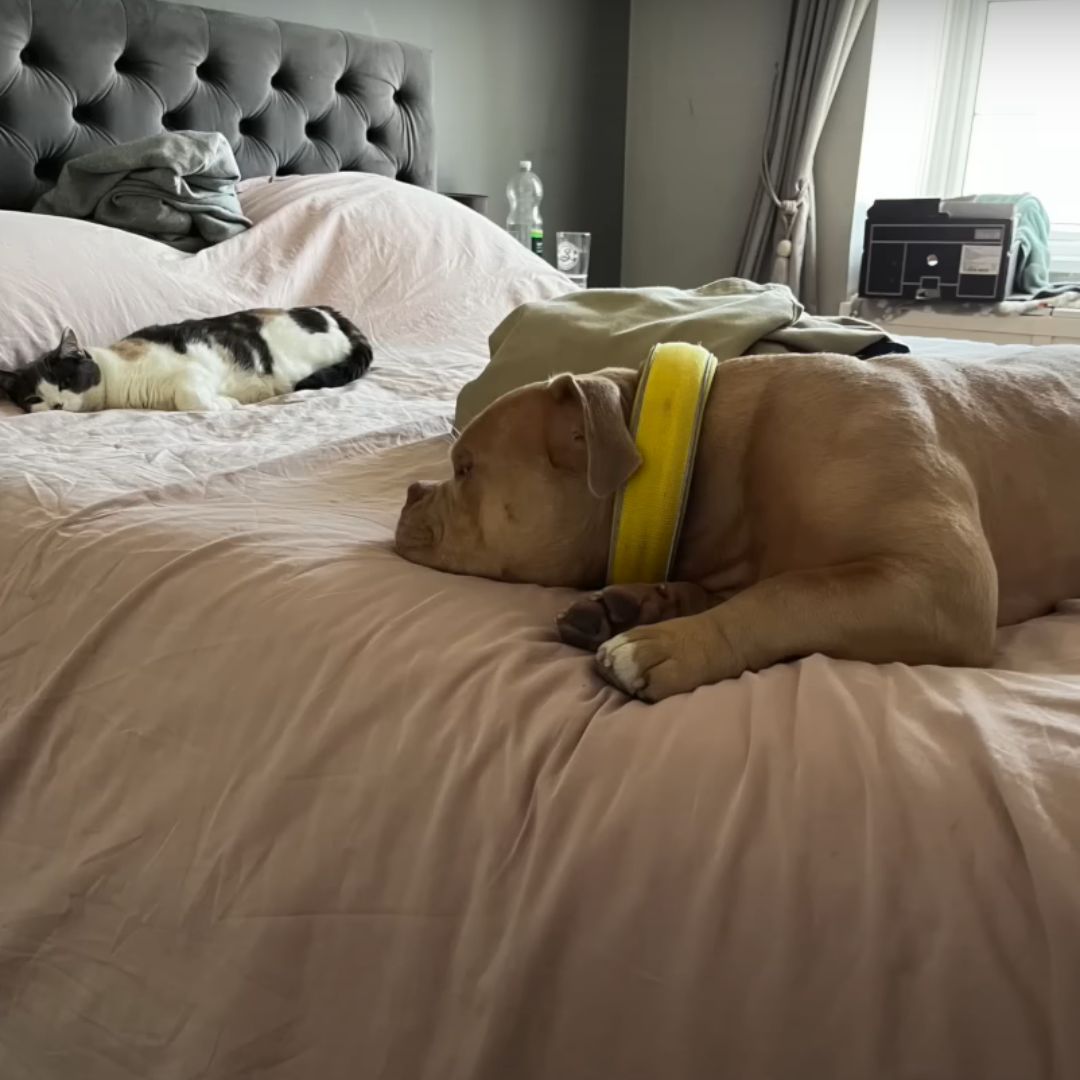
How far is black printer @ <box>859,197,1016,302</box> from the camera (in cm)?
317

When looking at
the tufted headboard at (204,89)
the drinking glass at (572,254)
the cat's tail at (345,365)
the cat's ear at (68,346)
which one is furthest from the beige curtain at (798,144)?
the cat's ear at (68,346)

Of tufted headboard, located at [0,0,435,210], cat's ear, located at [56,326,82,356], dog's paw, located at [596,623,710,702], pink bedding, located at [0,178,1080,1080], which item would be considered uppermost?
tufted headboard, located at [0,0,435,210]

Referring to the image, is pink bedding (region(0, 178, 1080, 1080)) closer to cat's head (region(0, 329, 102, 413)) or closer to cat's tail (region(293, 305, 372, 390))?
cat's head (region(0, 329, 102, 413))

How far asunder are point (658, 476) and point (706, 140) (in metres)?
3.47

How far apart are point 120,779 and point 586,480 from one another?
1.70 feet

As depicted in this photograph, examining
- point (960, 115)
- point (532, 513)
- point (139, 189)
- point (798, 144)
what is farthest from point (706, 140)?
point (532, 513)

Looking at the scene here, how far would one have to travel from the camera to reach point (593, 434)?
0.98m

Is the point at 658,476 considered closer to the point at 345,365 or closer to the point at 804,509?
the point at 804,509

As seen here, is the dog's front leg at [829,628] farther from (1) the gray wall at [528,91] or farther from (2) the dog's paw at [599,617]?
(1) the gray wall at [528,91]

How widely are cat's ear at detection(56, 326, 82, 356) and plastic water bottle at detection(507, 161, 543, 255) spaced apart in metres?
2.06

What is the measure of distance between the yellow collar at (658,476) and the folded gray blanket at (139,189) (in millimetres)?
1521

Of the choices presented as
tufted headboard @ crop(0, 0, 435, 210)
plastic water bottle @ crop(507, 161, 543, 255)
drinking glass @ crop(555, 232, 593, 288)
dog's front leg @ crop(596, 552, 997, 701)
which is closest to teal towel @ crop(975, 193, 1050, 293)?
drinking glass @ crop(555, 232, 593, 288)

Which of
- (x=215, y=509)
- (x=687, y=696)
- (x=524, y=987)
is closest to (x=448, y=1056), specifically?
(x=524, y=987)

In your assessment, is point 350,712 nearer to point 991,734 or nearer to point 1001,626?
point 991,734
